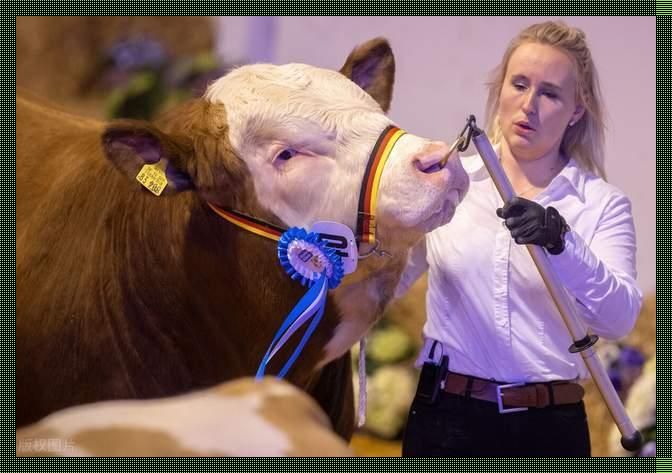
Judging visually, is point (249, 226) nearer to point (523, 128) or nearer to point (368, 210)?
point (368, 210)

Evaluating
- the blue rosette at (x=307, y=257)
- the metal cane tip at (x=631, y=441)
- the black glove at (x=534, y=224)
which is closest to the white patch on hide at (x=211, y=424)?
the blue rosette at (x=307, y=257)

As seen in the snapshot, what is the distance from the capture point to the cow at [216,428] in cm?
119

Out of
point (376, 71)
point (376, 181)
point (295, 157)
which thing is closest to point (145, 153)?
point (295, 157)

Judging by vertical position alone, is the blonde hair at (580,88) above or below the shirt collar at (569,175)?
above

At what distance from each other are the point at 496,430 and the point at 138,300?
3.38 ft

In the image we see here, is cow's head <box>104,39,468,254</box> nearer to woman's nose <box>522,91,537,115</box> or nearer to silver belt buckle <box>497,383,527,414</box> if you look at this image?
woman's nose <box>522,91,537,115</box>

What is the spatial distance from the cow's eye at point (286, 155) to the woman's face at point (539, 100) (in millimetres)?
666

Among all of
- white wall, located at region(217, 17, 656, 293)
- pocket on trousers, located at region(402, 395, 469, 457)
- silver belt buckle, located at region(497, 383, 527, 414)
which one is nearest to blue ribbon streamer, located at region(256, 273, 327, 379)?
pocket on trousers, located at region(402, 395, 469, 457)

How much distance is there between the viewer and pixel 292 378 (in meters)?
2.32

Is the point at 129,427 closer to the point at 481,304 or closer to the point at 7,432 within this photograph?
the point at 7,432

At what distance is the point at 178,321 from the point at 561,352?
1.05 m

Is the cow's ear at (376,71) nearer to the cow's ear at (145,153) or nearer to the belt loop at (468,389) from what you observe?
the cow's ear at (145,153)

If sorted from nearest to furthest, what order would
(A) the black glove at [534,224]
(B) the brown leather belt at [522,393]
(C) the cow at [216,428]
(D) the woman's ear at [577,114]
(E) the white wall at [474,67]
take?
(C) the cow at [216,428]
(A) the black glove at [534,224]
(B) the brown leather belt at [522,393]
(D) the woman's ear at [577,114]
(E) the white wall at [474,67]

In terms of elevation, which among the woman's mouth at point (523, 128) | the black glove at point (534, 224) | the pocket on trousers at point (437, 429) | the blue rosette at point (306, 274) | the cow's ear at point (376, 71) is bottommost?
the pocket on trousers at point (437, 429)
